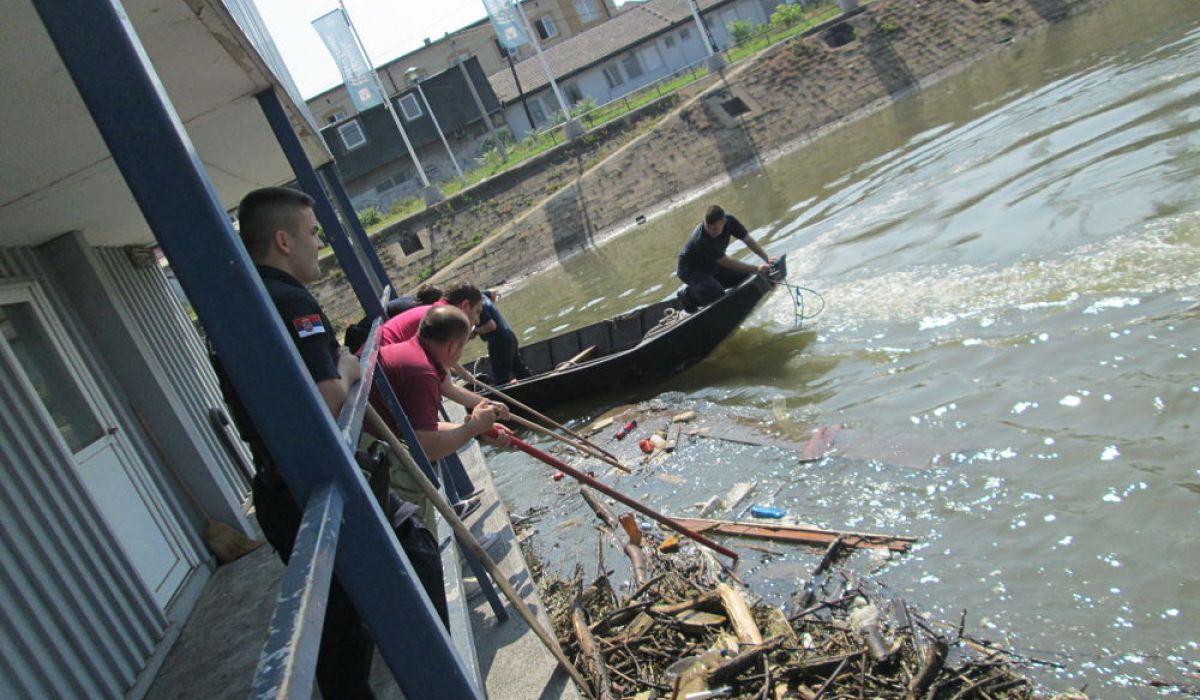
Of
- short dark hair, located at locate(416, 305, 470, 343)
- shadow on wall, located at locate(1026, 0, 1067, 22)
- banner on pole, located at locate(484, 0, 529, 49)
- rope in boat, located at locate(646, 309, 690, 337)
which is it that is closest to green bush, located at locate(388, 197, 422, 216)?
banner on pole, located at locate(484, 0, 529, 49)

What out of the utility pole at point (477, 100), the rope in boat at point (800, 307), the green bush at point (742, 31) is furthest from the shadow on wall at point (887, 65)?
the rope in boat at point (800, 307)

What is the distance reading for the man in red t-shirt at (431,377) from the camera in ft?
15.1

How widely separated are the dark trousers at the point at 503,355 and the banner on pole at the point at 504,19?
25.7 meters

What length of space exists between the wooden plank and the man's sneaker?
1685mm

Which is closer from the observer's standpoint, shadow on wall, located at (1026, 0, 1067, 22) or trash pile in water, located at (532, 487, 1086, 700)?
trash pile in water, located at (532, 487, 1086, 700)

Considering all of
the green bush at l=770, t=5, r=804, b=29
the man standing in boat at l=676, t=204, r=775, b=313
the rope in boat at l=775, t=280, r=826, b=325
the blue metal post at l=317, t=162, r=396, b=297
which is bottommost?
the rope in boat at l=775, t=280, r=826, b=325

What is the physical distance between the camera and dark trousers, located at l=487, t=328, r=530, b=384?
35.9 feet

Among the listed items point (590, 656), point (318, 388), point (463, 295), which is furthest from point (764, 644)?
point (463, 295)

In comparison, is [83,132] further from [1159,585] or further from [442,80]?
[442,80]

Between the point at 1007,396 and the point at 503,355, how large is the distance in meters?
6.49

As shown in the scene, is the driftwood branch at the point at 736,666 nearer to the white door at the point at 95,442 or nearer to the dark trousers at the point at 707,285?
the white door at the point at 95,442

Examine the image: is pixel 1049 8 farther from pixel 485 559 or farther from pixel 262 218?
pixel 262 218

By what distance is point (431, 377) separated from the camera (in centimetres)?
467

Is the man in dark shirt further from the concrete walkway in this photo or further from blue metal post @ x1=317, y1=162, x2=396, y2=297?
the concrete walkway
